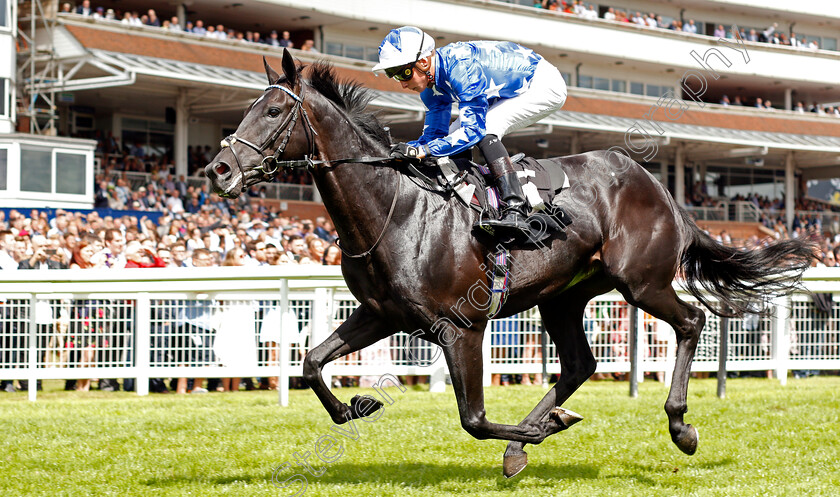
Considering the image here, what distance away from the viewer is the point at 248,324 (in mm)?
7484

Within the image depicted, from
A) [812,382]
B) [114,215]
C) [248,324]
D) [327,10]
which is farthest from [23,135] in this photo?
[812,382]

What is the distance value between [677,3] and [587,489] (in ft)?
103

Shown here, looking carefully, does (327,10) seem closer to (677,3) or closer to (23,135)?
(23,135)

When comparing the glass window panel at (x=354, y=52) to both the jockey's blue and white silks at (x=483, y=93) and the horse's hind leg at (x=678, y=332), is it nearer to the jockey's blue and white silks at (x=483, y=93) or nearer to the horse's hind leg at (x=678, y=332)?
the jockey's blue and white silks at (x=483, y=93)

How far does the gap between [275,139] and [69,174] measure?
14782 mm

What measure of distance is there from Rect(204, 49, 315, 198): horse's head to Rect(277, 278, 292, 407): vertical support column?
3.25 m

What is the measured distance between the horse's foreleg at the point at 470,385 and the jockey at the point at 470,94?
564mm

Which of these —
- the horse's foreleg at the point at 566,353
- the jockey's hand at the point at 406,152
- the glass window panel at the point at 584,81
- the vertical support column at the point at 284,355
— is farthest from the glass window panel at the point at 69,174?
the glass window panel at the point at 584,81

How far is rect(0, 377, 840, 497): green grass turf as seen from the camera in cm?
433

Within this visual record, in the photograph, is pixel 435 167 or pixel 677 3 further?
pixel 677 3

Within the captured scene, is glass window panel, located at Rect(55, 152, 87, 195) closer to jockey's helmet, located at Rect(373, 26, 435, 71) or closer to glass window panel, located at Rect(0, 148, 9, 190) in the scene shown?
glass window panel, located at Rect(0, 148, 9, 190)

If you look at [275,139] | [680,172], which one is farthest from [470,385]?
[680,172]

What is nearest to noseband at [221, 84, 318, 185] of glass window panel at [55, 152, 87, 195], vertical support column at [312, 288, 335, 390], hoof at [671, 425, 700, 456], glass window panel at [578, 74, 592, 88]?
hoof at [671, 425, 700, 456]

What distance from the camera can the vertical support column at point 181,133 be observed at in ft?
69.2
